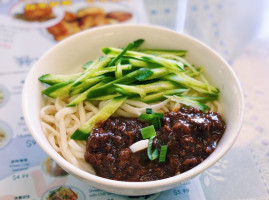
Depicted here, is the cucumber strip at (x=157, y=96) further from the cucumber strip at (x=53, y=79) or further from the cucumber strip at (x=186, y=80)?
the cucumber strip at (x=53, y=79)

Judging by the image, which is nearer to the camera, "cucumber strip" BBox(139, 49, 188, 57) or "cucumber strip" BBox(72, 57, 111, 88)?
"cucumber strip" BBox(72, 57, 111, 88)

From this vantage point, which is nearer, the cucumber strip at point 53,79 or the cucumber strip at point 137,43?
the cucumber strip at point 53,79

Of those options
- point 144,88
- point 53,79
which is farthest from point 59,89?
point 144,88

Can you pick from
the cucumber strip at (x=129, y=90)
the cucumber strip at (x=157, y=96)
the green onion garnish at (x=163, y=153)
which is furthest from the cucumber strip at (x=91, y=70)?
the green onion garnish at (x=163, y=153)

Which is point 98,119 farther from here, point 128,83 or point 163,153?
→ point 163,153

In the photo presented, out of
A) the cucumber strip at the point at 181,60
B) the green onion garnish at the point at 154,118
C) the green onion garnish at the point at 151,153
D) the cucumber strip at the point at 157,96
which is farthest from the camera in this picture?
the cucumber strip at the point at 181,60

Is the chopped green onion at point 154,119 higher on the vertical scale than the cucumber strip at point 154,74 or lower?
lower

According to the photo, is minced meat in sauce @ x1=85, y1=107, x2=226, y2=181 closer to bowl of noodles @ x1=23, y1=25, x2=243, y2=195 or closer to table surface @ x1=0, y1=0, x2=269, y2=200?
bowl of noodles @ x1=23, y1=25, x2=243, y2=195

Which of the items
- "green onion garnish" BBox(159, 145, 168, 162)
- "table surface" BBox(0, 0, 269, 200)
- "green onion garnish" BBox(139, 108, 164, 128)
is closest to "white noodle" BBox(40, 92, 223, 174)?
"green onion garnish" BBox(139, 108, 164, 128)
